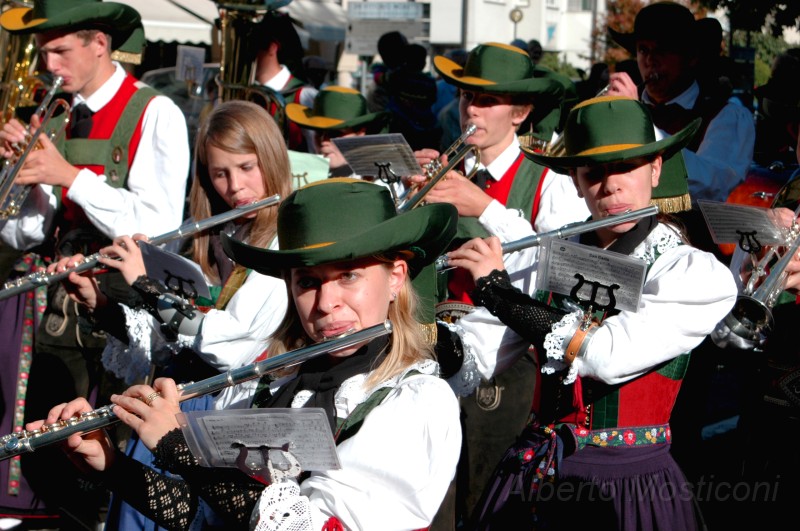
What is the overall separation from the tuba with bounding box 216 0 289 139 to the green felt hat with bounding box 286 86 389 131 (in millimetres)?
878

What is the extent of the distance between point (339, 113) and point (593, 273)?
3.43 m

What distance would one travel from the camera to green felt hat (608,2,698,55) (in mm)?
5348

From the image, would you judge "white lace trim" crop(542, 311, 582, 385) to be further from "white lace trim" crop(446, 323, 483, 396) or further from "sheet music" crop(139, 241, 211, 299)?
"sheet music" crop(139, 241, 211, 299)

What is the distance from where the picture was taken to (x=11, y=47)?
648 centimetres

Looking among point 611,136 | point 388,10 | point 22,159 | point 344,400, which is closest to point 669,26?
point 611,136

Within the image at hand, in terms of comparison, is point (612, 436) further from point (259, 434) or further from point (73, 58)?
point (73, 58)

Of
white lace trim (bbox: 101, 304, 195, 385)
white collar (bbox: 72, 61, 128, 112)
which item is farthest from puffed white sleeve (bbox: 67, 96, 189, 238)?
white lace trim (bbox: 101, 304, 195, 385)

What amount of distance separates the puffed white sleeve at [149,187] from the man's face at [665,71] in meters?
2.35

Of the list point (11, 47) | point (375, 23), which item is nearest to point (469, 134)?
point (11, 47)

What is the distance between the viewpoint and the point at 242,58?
7.41m

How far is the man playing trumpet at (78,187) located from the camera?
15.8ft

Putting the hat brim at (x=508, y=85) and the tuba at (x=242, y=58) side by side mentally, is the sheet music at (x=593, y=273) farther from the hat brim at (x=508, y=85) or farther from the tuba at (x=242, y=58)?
the tuba at (x=242, y=58)

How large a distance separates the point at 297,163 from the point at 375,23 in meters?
6.46

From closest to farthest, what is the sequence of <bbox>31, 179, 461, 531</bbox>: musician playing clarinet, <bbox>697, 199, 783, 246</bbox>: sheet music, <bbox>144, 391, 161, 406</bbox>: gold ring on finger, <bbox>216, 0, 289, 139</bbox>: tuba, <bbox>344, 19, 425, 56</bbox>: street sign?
<bbox>31, 179, 461, 531</bbox>: musician playing clarinet, <bbox>144, 391, 161, 406</bbox>: gold ring on finger, <bbox>697, 199, 783, 246</bbox>: sheet music, <bbox>216, 0, 289, 139</bbox>: tuba, <bbox>344, 19, 425, 56</bbox>: street sign
